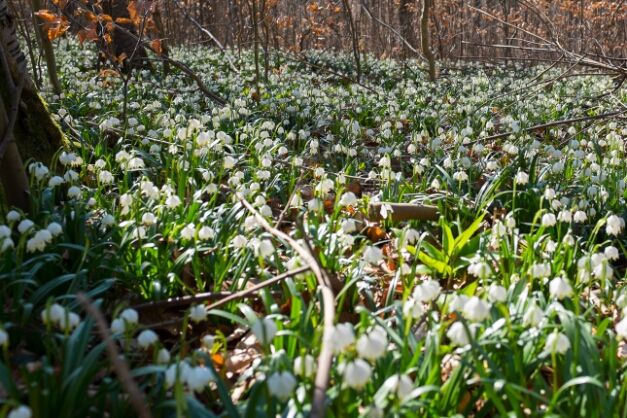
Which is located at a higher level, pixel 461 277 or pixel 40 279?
pixel 40 279

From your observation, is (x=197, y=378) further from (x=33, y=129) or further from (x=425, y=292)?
(x=33, y=129)

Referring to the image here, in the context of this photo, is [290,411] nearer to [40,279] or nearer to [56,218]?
[40,279]

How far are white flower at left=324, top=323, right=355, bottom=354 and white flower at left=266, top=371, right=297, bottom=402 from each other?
0.14 meters

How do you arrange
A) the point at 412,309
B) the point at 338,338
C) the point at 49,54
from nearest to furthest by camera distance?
1. the point at 338,338
2. the point at 412,309
3. the point at 49,54

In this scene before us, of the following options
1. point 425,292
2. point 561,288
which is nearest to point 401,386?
point 425,292

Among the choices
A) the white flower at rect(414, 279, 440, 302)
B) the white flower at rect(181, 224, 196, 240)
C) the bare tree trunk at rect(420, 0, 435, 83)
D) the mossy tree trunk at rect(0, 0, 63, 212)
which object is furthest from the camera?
the bare tree trunk at rect(420, 0, 435, 83)

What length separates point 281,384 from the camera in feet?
4.56

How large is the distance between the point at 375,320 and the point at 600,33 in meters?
17.2

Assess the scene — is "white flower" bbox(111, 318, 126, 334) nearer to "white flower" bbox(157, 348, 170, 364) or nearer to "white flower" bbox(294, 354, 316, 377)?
"white flower" bbox(157, 348, 170, 364)

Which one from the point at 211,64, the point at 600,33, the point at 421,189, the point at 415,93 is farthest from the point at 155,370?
the point at 600,33

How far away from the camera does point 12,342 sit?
217 centimetres

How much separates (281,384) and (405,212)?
217cm

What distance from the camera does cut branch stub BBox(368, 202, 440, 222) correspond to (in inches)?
135

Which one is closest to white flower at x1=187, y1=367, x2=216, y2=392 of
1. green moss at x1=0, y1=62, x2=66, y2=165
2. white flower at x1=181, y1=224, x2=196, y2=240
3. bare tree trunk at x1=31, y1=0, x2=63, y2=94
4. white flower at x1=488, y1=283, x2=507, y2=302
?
white flower at x1=488, y1=283, x2=507, y2=302
